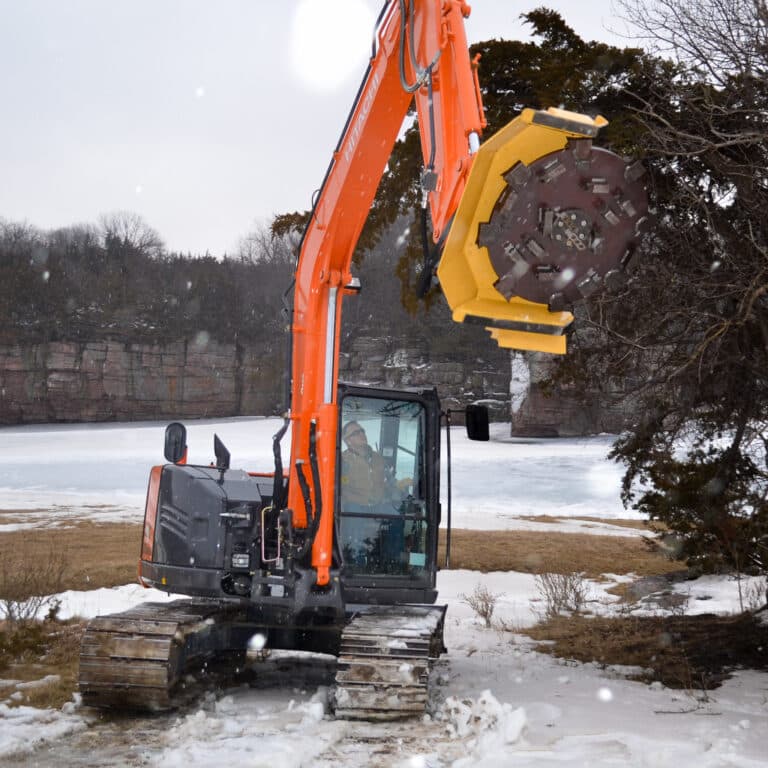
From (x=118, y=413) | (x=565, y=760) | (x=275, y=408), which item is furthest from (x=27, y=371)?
(x=565, y=760)

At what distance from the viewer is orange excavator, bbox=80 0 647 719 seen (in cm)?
338

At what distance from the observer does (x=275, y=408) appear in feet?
165

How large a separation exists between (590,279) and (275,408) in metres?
47.5

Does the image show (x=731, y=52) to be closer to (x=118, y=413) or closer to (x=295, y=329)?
(x=295, y=329)

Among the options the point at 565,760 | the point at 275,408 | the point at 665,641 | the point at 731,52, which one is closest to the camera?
the point at 565,760

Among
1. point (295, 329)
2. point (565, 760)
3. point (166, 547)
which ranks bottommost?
point (565, 760)

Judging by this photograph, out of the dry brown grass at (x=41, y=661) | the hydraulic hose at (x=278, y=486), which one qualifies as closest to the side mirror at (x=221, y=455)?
the hydraulic hose at (x=278, y=486)

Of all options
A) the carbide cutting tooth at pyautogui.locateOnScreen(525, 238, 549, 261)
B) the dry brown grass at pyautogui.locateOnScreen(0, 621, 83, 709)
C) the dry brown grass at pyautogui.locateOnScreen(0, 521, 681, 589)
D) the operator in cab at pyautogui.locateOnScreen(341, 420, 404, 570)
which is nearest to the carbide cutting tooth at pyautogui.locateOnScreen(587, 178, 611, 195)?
the carbide cutting tooth at pyautogui.locateOnScreen(525, 238, 549, 261)

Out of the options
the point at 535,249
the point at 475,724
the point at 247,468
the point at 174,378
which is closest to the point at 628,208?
the point at 535,249

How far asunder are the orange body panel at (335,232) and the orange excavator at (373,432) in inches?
0.5

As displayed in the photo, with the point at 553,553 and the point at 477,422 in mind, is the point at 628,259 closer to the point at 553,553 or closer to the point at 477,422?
the point at 477,422

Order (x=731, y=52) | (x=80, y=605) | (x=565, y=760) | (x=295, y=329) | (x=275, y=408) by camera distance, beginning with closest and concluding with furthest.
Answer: (x=565, y=760) → (x=731, y=52) → (x=295, y=329) → (x=80, y=605) → (x=275, y=408)

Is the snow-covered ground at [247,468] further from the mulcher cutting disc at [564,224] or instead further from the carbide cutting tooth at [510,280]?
A: the carbide cutting tooth at [510,280]

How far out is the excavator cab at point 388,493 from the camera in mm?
6535
